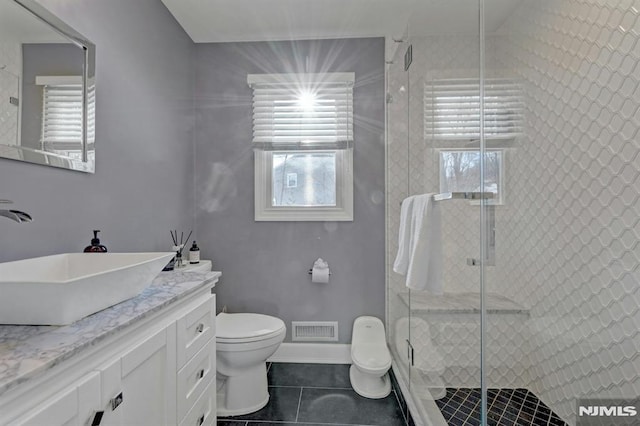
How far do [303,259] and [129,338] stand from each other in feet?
5.25

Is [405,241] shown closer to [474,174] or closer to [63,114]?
[474,174]

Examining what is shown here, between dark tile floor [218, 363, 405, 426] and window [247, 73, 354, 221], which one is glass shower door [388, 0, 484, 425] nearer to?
dark tile floor [218, 363, 405, 426]

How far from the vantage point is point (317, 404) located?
1852mm

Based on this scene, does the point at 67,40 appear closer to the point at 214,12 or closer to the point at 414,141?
the point at 214,12

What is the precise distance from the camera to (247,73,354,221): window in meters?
2.37

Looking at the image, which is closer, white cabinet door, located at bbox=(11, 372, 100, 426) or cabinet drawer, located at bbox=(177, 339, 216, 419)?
white cabinet door, located at bbox=(11, 372, 100, 426)

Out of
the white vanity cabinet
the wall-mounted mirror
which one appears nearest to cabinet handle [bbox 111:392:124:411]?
the white vanity cabinet

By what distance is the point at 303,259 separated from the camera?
241cm

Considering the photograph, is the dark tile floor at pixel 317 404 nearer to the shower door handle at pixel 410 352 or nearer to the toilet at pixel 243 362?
the toilet at pixel 243 362

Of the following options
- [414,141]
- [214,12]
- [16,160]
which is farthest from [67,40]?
[414,141]

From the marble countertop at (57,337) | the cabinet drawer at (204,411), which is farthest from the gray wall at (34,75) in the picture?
the cabinet drawer at (204,411)

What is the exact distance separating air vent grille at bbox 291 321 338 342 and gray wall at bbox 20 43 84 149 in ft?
6.23

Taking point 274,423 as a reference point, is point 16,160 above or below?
above

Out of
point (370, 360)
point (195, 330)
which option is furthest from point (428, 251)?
point (195, 330)
